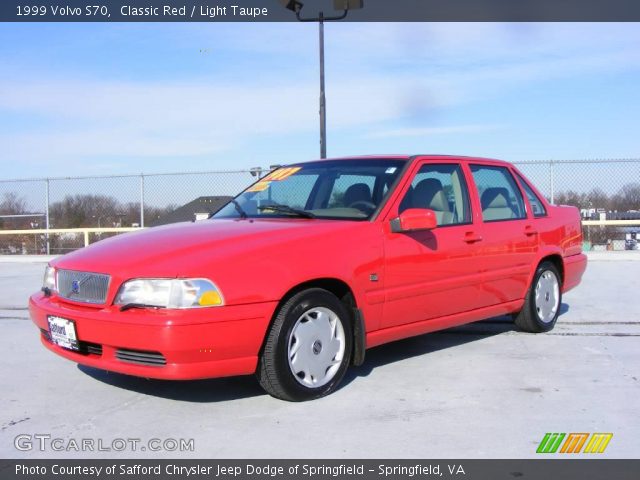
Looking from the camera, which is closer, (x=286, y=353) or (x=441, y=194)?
(x=286, y=353)

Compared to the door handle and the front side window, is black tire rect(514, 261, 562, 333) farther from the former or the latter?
the front side window

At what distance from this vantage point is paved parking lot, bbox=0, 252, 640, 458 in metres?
3.28

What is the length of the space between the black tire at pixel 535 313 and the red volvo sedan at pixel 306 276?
2 cm

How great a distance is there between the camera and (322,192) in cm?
503

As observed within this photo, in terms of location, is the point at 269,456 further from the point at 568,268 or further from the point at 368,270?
the point at 568,268

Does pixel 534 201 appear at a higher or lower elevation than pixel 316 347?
higher

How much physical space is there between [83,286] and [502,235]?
3250 mm

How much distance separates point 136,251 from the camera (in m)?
3.95

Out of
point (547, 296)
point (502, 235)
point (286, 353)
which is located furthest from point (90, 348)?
point (547, 296)

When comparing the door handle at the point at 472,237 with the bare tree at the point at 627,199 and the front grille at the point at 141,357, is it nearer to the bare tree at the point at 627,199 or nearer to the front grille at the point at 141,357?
the front grille at the point at 141,357

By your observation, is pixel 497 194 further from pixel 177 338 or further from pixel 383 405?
pixel 177 338

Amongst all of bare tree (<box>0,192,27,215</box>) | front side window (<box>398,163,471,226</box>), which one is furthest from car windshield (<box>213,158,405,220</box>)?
Answer: bare tree (<box>0,192,27,215</box>)
